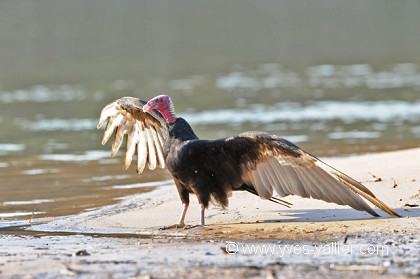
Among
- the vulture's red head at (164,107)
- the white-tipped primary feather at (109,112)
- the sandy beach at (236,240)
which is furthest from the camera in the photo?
the white-tipped primary feather at (109,112)

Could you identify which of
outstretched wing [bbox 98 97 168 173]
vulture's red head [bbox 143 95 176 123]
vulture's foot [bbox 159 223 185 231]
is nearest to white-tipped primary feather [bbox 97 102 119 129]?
outstretched wing [bbox 98 97 168 173]

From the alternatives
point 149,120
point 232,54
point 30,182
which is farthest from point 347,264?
point 232,54

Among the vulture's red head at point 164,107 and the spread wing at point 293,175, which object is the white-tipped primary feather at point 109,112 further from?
the spread wing at point 293,175

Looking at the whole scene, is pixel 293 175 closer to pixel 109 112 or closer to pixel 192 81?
pixel 109 112

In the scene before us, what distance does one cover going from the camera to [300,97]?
20984 millimetres

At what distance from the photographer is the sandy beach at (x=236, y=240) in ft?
21.4

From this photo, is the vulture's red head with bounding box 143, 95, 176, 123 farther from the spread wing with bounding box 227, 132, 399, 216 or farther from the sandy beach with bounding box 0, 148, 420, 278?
the sandy beach with bounding box 0, 148, 420, 278

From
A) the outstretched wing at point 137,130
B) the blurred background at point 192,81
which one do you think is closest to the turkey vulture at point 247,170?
the outstretched wing at point 137,130

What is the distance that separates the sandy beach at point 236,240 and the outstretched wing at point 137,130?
46 cm

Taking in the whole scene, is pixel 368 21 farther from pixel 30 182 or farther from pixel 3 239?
pixel 3 239

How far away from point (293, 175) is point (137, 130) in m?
2.39

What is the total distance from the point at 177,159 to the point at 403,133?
7.54m

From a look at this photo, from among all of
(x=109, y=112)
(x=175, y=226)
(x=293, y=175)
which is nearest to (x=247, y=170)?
(x=293, y=175)

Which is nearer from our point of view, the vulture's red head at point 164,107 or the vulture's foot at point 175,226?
the vulture's foot at point 175,226
